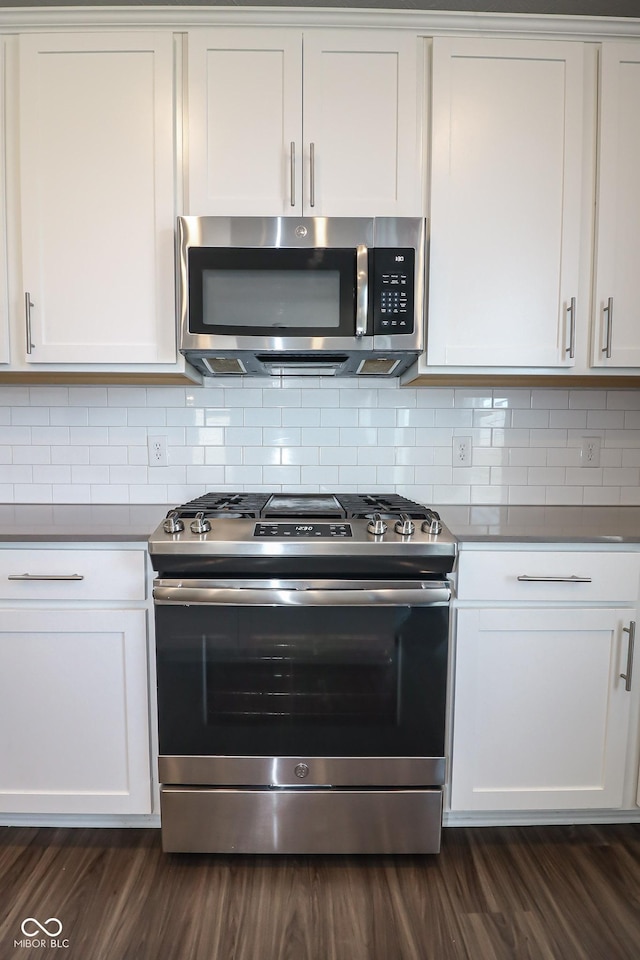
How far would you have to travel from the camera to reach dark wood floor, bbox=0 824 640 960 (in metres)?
1.23

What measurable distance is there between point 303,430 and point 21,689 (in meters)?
1.22

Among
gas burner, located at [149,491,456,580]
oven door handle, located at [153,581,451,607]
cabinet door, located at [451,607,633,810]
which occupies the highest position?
gas burner, located at [149,491,456,580]

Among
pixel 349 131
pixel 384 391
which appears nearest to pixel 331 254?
pixel 349 131

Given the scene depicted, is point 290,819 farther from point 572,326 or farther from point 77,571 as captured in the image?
point 572,326

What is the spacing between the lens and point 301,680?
1437 mm

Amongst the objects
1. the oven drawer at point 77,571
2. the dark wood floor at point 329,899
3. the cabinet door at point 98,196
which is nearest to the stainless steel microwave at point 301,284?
the cabinet door at point 98,196

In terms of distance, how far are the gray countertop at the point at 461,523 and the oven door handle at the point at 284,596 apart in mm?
190

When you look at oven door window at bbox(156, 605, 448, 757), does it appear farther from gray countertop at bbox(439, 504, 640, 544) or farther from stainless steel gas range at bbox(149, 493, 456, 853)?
gray countertop at bbox(439, 504, 640, 544)

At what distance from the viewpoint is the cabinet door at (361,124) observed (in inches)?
62.4

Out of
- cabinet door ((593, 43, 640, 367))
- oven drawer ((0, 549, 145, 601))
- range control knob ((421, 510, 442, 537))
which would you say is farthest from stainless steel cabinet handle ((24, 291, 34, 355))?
cabinet door ((593, 43, 640, 367))

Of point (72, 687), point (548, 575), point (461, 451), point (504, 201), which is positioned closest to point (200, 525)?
point (72, 687)

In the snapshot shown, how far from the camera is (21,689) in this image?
1.51 metres

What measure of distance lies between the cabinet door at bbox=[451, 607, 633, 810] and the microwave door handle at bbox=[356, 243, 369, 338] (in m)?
0.89

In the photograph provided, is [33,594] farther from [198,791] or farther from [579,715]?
[579,715]
